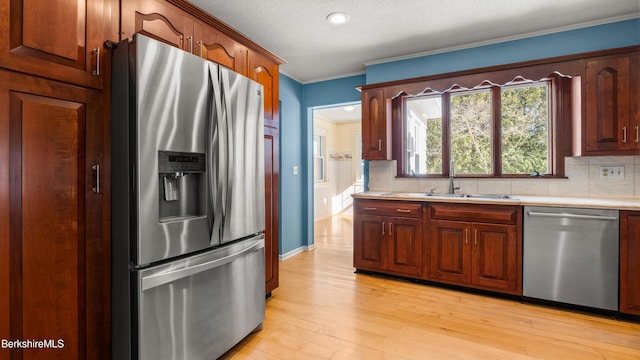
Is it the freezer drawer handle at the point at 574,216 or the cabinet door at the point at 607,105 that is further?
the cabinet door at the point at 607,105

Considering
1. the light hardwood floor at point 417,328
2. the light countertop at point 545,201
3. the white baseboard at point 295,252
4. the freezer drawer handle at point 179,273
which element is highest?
the light countertop at point 545,201

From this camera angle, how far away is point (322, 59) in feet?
12.2

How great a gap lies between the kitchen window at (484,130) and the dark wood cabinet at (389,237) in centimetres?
74

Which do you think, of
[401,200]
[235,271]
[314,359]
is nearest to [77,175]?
[235,271]

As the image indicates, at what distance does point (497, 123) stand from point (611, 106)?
92 cm

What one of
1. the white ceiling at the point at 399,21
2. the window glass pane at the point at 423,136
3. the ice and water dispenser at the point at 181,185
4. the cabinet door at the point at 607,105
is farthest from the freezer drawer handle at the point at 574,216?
the ice and water dispenser at the point at 181,185

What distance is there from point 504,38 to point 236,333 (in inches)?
145

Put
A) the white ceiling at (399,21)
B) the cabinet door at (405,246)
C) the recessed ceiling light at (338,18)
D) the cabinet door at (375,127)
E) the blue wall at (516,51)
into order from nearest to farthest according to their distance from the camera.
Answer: the white ceiling at (399,21) < the recessed ceiling light at (338,18) < the blue wall at (516,51) < the cabinet door at (405,246) < the cabinet door at (375,127)

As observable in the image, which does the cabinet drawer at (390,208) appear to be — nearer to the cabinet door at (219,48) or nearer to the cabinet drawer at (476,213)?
the cabinet drawer at (476,213)

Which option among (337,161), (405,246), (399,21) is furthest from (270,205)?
(337,161)

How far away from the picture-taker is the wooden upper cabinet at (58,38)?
49.4 inches

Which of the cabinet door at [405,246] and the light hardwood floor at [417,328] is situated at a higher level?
Answer: the cabinet door at [405,246]

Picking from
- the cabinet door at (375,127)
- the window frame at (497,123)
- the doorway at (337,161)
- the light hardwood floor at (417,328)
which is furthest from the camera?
the doorway at (337,161)

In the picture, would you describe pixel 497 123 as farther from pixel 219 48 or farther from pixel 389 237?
pixel 219 48
